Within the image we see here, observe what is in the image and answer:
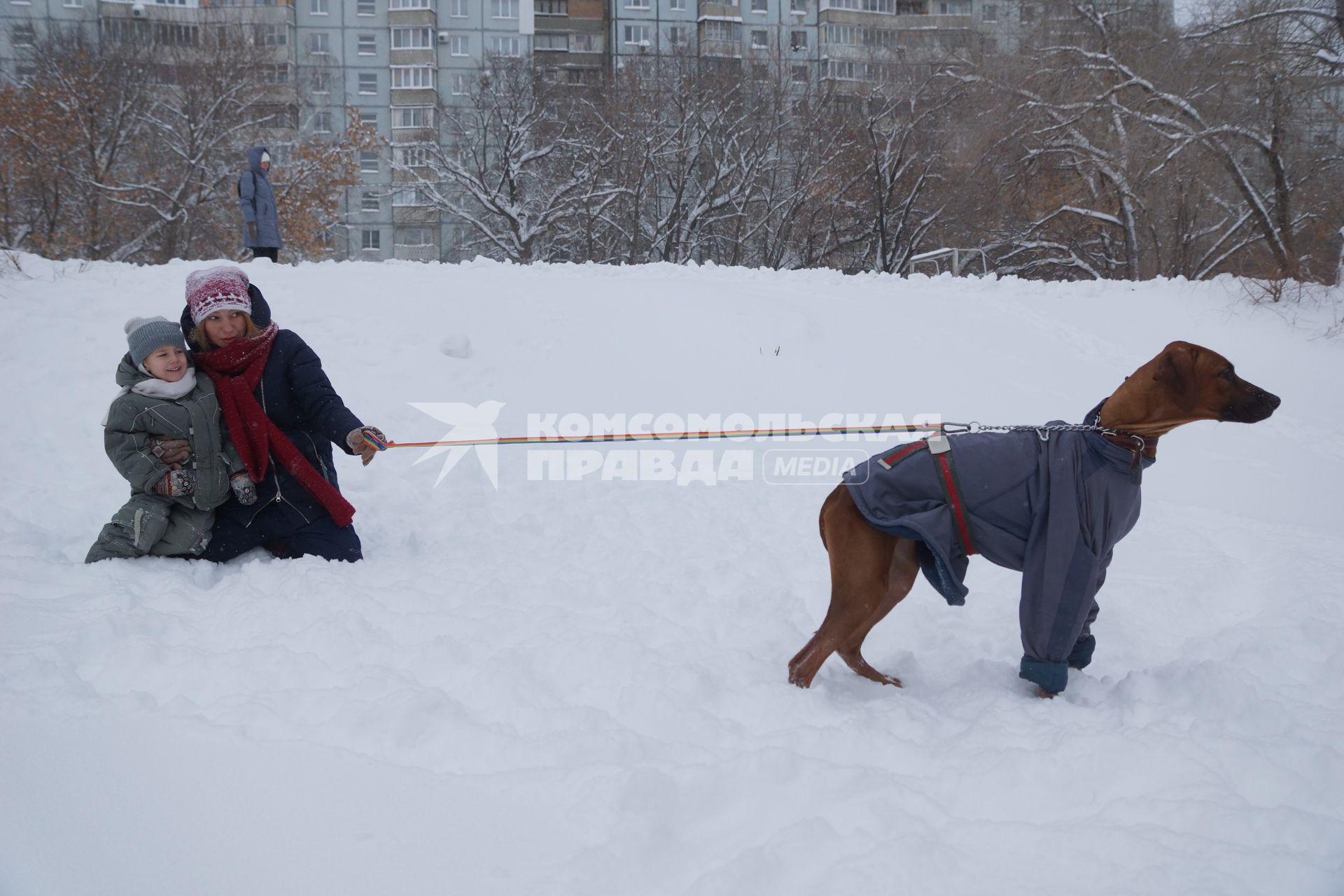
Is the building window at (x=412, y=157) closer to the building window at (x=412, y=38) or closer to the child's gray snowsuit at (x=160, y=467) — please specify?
the building window at (x=412, y=38)

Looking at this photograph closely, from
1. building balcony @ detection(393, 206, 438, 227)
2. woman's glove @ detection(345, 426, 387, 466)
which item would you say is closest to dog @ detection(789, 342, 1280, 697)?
woman's glove @ detection(345, 426, 387, 466)

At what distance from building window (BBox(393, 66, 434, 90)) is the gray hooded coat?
3939cm

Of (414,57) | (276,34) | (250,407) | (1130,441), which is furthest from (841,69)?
(1130,441)

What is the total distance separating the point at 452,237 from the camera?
36.1 metres

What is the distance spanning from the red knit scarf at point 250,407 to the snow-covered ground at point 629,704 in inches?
19.4

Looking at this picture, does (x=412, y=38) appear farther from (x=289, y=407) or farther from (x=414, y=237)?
(x=289, y=407)

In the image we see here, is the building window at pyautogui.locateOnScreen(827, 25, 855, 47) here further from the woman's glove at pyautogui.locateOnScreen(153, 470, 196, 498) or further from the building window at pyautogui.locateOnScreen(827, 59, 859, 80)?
the woman's glove at pyautogui.locateOnScreen(153, 470, 196, 498)

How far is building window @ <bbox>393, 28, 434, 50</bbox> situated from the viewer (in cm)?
3781

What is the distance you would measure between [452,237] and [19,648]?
34.7m

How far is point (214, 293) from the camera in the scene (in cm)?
435

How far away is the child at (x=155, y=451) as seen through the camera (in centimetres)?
425

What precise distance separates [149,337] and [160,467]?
1.97ft

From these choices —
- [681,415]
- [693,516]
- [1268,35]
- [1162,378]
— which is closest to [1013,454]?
[1162,378]

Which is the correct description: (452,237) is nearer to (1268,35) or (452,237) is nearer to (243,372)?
(1268,35)
